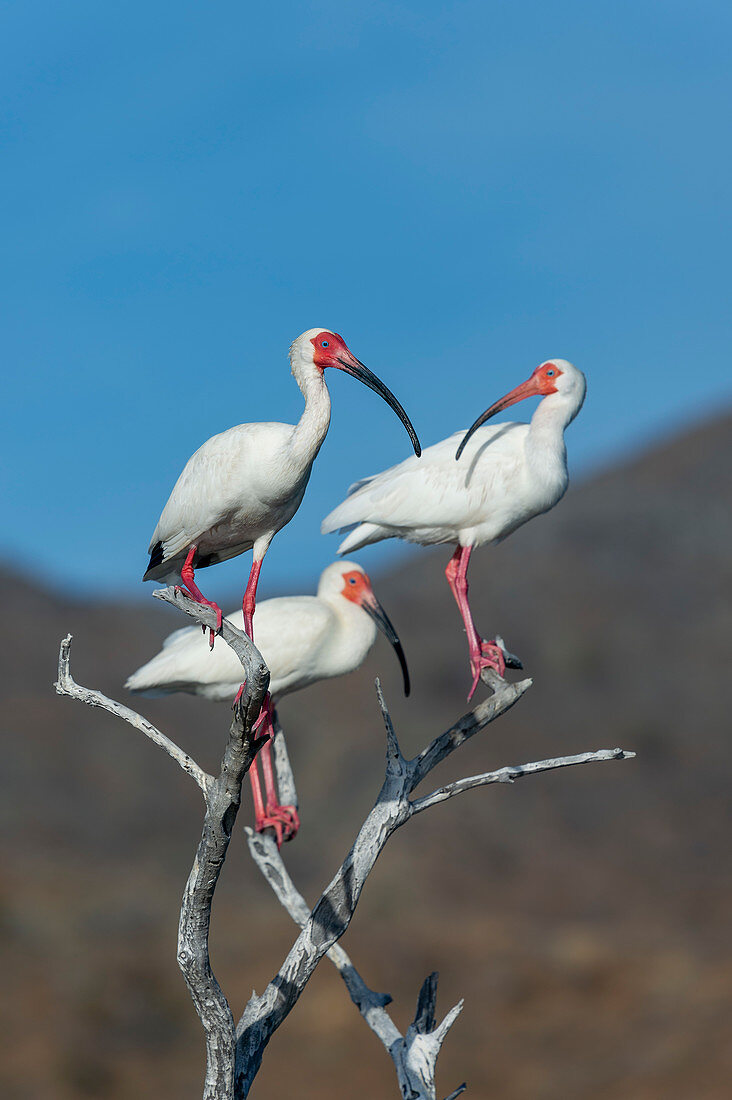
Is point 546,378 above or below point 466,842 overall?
below

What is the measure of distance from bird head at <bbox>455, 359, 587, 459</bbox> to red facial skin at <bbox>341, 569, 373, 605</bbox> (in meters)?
2.69

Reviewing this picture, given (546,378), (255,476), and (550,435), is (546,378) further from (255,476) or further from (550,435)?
(255,476)

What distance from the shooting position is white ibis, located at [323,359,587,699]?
9.53 metres

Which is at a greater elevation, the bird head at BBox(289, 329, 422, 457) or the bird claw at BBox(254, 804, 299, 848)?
the bird head at BBox(289, 329, 422, 457)

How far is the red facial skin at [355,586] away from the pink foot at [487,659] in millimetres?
2746

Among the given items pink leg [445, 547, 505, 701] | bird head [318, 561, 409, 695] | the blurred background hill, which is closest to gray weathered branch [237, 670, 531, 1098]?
pink leg [445, 547, 505, 701]

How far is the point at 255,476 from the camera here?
7.76 meters

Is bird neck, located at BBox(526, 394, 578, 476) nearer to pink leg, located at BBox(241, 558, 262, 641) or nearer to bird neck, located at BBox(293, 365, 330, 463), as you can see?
bird neck, located at BBox(293, 365, 330, 463)

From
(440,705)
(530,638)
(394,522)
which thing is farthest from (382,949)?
(394,522)

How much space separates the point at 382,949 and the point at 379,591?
644 inches

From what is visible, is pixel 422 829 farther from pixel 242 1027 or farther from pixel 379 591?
pixel 242 1027

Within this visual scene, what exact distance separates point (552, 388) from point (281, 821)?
4.11 metres

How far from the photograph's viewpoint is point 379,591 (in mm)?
43062

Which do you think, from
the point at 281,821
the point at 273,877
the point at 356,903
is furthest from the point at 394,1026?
the point at 281,821
